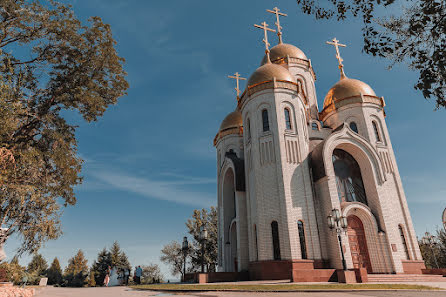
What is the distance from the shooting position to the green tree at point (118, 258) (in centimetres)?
3281

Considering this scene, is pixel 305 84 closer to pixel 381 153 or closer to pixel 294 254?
pixel 381 153

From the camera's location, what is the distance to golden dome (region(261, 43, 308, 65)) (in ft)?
84.1

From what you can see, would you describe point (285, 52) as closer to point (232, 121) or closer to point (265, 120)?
point (232, 121)

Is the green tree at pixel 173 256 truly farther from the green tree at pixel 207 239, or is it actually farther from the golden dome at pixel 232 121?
the golden dome at pixel 232 121

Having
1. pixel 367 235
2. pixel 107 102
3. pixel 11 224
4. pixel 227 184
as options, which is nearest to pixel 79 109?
pixel 107 102

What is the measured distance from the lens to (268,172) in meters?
17.5

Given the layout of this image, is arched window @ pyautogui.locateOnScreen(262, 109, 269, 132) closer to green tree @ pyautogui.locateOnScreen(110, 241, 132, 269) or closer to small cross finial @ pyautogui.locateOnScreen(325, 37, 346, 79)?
small cross finial @ pyautogui.locateOnScreen(325, 37, 346, 79)

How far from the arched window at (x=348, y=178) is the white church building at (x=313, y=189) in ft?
0.23

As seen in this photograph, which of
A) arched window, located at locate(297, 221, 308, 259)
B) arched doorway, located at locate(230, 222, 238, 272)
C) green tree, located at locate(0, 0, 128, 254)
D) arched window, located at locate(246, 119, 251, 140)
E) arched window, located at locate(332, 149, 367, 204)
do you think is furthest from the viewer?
arched doorway, located at locate(230, 222, 238, 272)

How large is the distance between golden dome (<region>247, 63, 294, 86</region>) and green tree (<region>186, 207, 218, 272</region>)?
19.6 metres

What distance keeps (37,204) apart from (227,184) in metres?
15.6

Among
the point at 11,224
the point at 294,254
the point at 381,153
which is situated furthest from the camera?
the point at 381,153

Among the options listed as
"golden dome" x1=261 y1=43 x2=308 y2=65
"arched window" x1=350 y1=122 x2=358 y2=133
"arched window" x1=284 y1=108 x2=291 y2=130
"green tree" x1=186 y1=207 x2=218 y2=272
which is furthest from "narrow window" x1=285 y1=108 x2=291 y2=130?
"green tree" x1=186 y1=207 x2=218 y2=272

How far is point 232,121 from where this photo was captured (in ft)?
87.1
